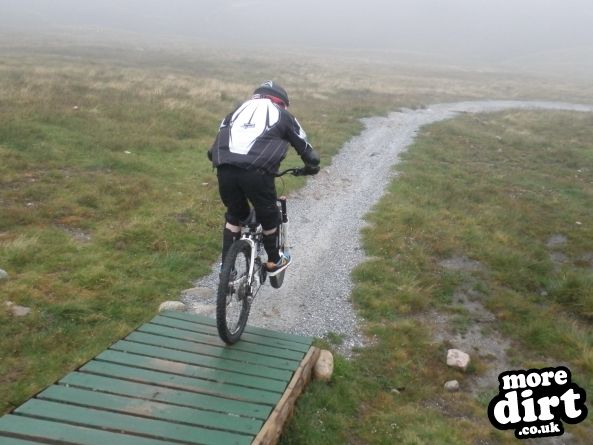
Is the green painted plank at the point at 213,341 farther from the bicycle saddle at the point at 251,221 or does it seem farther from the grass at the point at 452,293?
the bicycle saddle at the point at 251,221

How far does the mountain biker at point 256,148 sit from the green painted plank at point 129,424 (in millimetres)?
2700

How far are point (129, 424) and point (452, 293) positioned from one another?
676cm

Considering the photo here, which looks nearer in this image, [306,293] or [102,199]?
[306,293]

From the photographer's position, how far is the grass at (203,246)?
6094mm

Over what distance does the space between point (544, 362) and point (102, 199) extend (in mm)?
9932

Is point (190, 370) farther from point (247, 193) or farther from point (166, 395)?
point (247, 193)

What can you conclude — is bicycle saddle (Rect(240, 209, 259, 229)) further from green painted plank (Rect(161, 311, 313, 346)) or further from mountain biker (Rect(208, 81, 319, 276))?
green painted plank (Rect(161, 311, 313, 346))

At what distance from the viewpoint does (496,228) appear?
12.4 m

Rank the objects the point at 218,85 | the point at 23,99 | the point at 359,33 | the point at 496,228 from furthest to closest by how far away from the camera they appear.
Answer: the point at 359,33, the point at 218,85, the point at 23,99, the point at 496,228

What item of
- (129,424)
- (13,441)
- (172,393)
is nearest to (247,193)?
(172,393)

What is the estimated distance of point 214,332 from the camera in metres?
6.43

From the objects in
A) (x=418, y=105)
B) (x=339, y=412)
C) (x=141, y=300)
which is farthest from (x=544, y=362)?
(x=418, y=105)

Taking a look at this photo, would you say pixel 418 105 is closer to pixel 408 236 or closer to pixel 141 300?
pixel 408 236

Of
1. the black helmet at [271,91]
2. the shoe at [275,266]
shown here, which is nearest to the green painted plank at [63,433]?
the shoe at [275,266]
